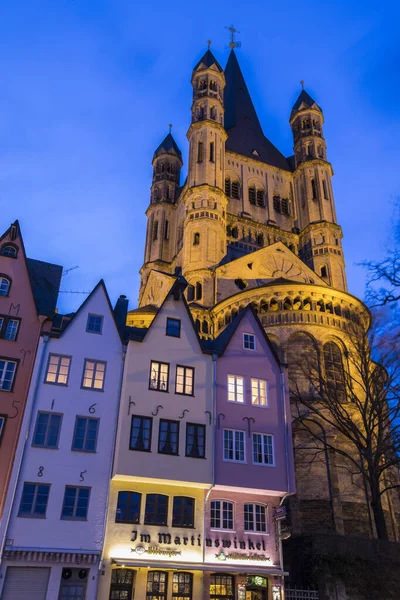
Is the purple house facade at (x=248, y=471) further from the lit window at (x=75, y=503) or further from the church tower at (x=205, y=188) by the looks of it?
the church tower at (x=205, y=188)

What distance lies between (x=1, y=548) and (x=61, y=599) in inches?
117

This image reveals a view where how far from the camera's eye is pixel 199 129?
59.4 meters

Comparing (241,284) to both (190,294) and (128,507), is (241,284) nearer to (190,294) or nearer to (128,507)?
(190,294)

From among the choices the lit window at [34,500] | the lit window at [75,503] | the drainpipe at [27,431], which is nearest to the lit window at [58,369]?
the drainpipe at [27,431]

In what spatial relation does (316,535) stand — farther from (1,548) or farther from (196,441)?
Answer: (1,548)

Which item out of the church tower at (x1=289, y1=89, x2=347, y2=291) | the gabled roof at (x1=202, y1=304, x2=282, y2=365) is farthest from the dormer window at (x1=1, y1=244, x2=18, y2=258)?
the church tower at (x1=289, y1=89, x2=347, y2=291)

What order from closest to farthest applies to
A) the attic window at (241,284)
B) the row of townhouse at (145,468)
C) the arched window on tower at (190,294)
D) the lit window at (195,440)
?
the row of townhouse at (145,468), the lit window at (195,440), the arched window on tower at (190,294), the attic window at (241,284)

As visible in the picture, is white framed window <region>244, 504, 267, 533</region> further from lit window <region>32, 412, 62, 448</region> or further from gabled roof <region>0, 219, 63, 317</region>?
gabled roof <region>0, 219, 63, 317</region>

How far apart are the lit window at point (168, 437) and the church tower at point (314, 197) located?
34.3 metres

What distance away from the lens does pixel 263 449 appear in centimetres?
2394

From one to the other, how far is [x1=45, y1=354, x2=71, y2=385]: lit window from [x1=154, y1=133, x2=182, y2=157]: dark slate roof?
54.6 meters

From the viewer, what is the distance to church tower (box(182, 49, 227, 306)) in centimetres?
4888

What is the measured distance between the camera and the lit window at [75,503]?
67.4 feet

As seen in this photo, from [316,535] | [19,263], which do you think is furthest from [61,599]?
[19,263]
